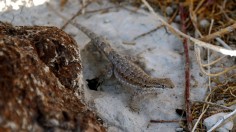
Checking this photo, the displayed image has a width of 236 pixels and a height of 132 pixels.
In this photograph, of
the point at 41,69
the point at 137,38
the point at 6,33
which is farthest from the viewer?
the point at 137,38

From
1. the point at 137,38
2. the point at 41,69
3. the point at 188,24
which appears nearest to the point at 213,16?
the point at 188,24

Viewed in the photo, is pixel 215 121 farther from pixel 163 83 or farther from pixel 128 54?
pixel 128 54

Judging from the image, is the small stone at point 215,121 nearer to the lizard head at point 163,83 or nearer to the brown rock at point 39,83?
the lizard head at point 163,83

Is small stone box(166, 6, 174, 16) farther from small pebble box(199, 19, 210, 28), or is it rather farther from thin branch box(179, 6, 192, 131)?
small pebble box(199, 19, 210, 28)

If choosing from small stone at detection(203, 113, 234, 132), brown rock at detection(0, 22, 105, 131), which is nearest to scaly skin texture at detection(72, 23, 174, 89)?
small stone at detection(203, 113, 234, 132)

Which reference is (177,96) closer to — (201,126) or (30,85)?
(201,126)

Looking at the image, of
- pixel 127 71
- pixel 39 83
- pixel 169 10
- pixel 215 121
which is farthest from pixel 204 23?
pixel 39 83

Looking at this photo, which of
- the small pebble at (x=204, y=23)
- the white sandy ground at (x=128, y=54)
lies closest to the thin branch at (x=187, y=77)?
the white sandy ground at (x=128, y=54)
